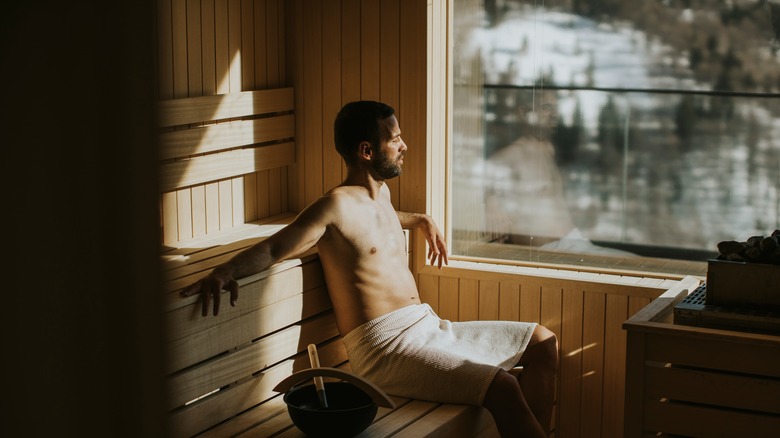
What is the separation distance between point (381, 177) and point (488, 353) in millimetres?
784

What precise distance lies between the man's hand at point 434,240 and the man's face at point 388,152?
38 centimetres

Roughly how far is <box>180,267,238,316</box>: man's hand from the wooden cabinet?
124 centimetres

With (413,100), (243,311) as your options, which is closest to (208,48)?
(413,100)

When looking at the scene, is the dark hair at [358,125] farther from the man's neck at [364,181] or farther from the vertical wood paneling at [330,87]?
the vertical wood paneling at [330,87]

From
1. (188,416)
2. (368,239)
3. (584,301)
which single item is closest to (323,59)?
(368,239)

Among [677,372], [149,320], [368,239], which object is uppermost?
[149,320]

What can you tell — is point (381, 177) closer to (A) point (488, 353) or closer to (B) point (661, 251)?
(A) point (488, 353)

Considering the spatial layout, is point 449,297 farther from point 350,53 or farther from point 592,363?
point 350,53

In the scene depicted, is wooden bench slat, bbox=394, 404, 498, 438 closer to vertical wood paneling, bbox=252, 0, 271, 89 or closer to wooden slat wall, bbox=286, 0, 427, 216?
wooden slat wall, bbox=286, 0, 427, 216

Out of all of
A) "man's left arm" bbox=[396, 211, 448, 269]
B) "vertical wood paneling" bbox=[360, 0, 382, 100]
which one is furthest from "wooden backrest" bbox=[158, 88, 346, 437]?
"man's left arm" bbox=[396, 211, 448, 269]

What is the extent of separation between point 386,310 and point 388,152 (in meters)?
0.61

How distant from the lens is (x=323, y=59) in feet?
13.8

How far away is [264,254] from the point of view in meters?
3.17

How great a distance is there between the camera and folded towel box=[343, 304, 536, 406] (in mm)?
3150
